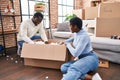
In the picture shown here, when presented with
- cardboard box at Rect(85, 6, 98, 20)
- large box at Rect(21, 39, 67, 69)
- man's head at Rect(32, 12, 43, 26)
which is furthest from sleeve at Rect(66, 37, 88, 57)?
cardboard box at Rect(85, 6, 98, 20)

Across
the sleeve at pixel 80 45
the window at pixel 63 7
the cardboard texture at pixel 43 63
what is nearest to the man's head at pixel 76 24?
the sleeve at pixel 80 45

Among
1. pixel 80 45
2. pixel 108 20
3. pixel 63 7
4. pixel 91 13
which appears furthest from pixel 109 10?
pixel 63 7

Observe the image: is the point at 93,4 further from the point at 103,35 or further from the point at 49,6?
the point at 103,35

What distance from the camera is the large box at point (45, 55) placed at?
2.26 metres

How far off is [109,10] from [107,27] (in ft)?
1.33

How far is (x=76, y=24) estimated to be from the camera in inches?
74.5

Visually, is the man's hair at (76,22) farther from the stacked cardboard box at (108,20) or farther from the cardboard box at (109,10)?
the cardboard box at (109,10)

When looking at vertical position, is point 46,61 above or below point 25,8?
below

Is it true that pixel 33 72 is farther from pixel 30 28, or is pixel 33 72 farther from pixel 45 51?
pixel 30 28

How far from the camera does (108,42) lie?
9.09ft

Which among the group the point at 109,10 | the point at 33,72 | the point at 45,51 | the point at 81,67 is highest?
the point at 109,10

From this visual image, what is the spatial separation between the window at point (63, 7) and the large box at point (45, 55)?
3.08 m

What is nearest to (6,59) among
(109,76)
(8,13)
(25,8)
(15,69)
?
(15,69)

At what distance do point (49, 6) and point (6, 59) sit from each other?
7.82 feet
